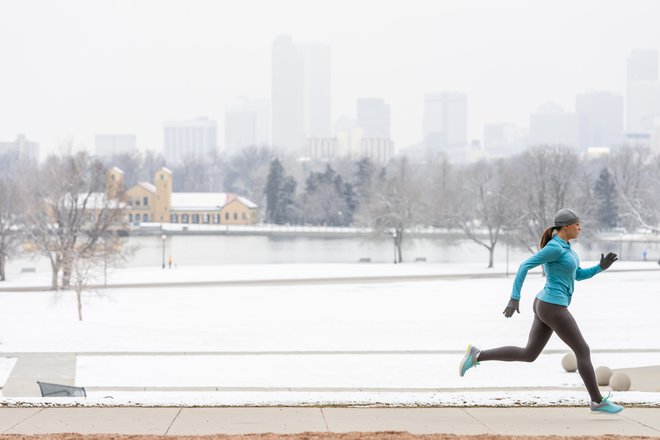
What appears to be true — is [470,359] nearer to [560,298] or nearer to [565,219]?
[560,298]

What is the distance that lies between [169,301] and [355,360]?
73.2ft

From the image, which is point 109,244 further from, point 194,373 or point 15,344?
point 194,373

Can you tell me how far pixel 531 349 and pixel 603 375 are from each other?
6600 mm

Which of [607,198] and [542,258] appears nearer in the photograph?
[542,258]

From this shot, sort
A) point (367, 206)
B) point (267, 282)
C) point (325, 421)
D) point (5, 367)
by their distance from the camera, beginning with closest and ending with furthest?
point (325, 421) < point (5, 367) < point (267, 282) < point (367, 206)

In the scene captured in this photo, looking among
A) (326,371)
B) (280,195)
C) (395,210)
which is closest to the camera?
(326,371)

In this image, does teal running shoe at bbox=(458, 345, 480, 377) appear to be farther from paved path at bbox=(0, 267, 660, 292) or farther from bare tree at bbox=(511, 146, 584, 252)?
bare tree at bbox=(511, 146, 584, 252)

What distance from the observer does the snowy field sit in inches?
751

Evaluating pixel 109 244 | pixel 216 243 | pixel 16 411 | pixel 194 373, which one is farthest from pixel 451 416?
pixel 216 243

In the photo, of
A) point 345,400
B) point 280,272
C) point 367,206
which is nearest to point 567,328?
point 345,400

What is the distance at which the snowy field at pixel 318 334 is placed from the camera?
62.6ft

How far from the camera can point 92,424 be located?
352 inches

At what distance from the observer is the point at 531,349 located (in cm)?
970

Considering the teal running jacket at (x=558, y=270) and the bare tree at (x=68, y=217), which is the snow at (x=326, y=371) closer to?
the teal running jacket at (x=558, y=270)
